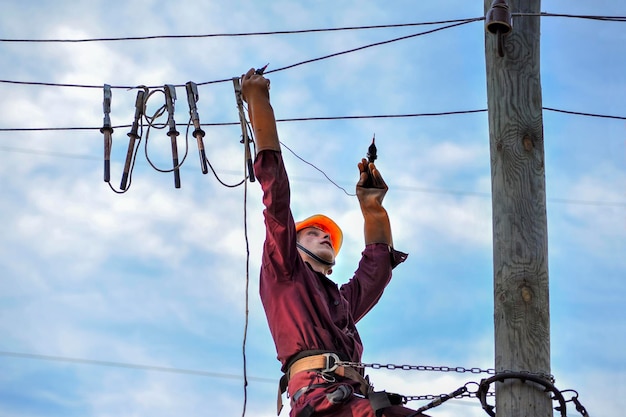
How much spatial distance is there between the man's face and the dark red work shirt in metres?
0.39

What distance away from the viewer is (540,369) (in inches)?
217

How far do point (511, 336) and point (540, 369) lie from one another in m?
0.20

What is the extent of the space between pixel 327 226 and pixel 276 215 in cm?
134

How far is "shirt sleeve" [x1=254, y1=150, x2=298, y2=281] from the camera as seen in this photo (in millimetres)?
6305

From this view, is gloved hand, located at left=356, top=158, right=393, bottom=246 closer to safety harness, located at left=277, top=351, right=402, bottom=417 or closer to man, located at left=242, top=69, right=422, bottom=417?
man, located at left=242, top=69, right=422, bottom=417

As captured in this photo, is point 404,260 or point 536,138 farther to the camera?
point 404,260

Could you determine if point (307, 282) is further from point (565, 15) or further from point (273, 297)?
point (565, 15)

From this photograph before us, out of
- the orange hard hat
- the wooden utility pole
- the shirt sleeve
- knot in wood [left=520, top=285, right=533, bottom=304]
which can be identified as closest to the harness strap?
the shirt sleeve

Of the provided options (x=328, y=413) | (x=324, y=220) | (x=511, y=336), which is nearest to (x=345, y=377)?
(x=328, y=413)

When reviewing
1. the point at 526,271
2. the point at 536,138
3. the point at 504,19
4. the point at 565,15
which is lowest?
the point at 526,271

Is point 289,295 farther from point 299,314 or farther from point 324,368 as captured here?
point 324,368

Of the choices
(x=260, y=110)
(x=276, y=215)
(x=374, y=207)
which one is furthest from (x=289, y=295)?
(x=374, y=207)

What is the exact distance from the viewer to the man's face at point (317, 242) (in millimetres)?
7266

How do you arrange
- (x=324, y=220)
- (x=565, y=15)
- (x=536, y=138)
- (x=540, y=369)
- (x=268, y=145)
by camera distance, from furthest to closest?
1. (x=324, y=220)
2. (x=565, y=15)
3. (x=268, y=145)
4. (x=536, y=138)
5. (x=540, y=369)
